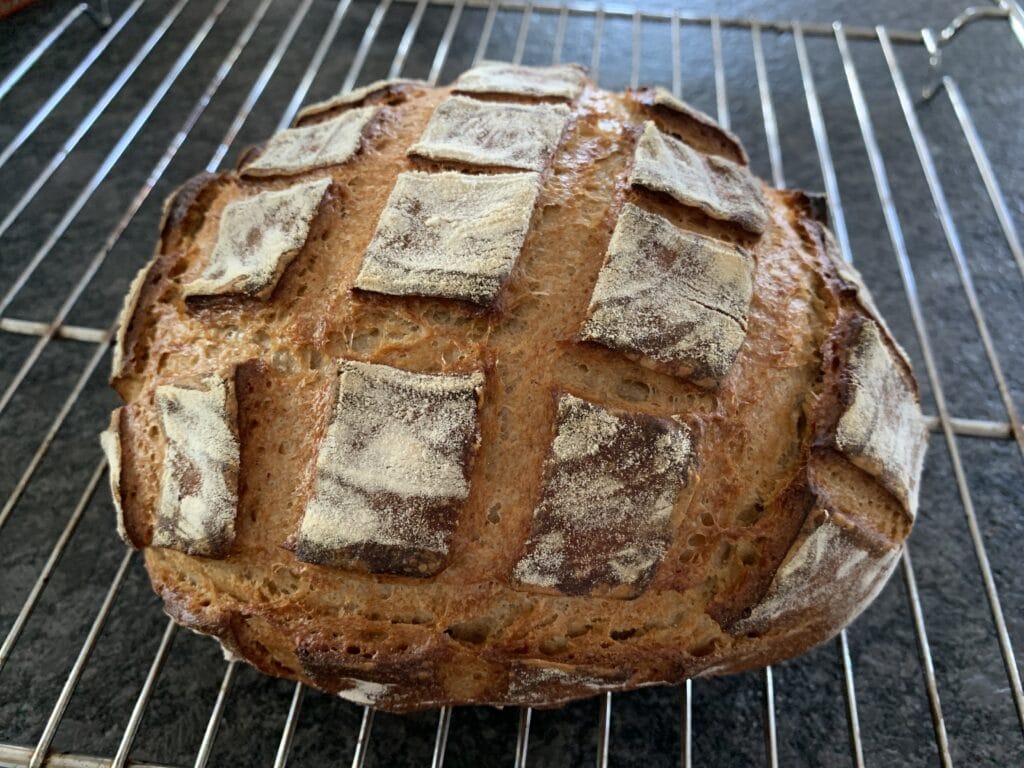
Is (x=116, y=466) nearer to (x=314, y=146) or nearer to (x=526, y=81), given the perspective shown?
(x=314, y=146)

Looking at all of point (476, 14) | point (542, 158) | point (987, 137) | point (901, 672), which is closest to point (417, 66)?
point (476, 14)

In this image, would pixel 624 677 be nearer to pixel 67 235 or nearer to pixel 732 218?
pixel 732 218

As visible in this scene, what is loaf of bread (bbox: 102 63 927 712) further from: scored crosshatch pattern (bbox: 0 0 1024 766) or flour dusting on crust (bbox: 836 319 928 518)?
scored crosshatch pattern (bbox: 0 0 1024 766)

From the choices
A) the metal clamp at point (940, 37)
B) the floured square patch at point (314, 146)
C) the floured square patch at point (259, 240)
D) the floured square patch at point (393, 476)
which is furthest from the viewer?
the metal clamp at point (940, 37)

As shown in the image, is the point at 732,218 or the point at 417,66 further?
the point at 417,66

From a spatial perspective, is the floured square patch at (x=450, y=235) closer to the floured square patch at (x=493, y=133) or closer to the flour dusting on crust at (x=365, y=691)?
the floured square patch at (x=493, y=133)

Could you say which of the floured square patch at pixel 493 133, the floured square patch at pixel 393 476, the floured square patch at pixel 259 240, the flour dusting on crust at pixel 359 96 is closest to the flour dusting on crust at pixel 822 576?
the floured square patch at pixel 393 476

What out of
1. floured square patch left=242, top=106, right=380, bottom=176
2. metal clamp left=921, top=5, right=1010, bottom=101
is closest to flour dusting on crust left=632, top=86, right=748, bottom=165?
floured square patch left=242, top=106, right=380, bottom=176
